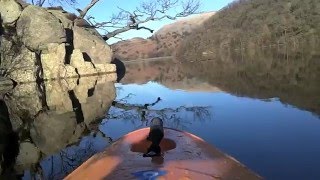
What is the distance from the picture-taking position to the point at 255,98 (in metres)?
9.90

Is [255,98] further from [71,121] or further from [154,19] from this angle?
[154,19]

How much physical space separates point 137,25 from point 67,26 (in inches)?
191

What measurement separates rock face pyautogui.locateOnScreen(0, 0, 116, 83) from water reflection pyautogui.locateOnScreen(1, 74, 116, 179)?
30.3 ft

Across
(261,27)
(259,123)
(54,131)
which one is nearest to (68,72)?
(54,131)

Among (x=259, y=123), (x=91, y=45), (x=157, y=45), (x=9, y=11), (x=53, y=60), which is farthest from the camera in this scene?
(x=157, y=45)

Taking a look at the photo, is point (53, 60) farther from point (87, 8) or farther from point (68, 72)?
point (87, 8)

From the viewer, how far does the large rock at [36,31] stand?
2380 cm

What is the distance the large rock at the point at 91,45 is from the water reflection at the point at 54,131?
13.8 m

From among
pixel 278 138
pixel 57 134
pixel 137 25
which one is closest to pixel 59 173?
pixel 57 134

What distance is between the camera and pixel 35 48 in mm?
23875

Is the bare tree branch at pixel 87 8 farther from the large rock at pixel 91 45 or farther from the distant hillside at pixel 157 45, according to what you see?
the distant hillside at pixel 157 45

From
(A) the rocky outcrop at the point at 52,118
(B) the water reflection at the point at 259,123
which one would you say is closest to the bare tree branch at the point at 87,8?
(A) the rocky outcrop at the point at 52,118

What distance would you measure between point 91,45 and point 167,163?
2498 centimetres

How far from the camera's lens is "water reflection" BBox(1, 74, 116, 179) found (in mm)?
5694
